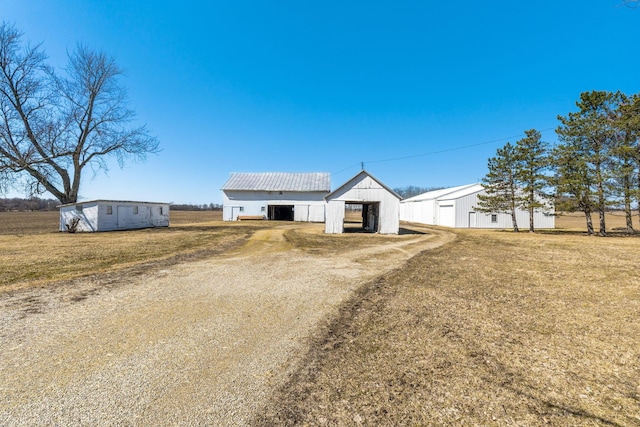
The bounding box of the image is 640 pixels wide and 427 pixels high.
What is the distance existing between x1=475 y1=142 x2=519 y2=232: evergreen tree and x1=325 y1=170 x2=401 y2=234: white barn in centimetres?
1140

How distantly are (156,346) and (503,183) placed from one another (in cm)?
3075

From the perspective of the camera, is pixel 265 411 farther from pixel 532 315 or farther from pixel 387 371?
pixel 532 315

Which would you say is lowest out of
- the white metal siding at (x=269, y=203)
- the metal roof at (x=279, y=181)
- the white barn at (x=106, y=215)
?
the white barn at (x=106, y=215)

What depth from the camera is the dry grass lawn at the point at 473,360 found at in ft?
9.10

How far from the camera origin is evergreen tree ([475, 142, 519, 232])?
1016 inches

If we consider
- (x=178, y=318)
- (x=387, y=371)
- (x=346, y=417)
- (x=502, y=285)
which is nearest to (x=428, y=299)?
(x=502, y=285)

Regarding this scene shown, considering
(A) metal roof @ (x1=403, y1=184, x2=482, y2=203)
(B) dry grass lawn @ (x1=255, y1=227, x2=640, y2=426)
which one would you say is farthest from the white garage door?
(B) dry grass lawn @ (x1=255, y1=227, x2=640, y2=426)

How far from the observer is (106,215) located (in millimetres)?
23875

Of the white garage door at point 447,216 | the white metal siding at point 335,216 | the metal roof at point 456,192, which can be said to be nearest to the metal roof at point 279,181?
the metal roof at point 456,192

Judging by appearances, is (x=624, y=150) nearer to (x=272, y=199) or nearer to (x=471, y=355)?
(x=471, y=355)

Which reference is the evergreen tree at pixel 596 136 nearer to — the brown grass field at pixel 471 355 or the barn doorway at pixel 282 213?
the brown grass field at pixel 471 355

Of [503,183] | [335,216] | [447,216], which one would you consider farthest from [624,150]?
[335,216]

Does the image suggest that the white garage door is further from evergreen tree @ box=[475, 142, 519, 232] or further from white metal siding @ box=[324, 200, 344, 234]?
white metal siding @ box=[324, 200, 344, 234]

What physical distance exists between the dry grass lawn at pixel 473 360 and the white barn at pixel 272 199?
102 feet
